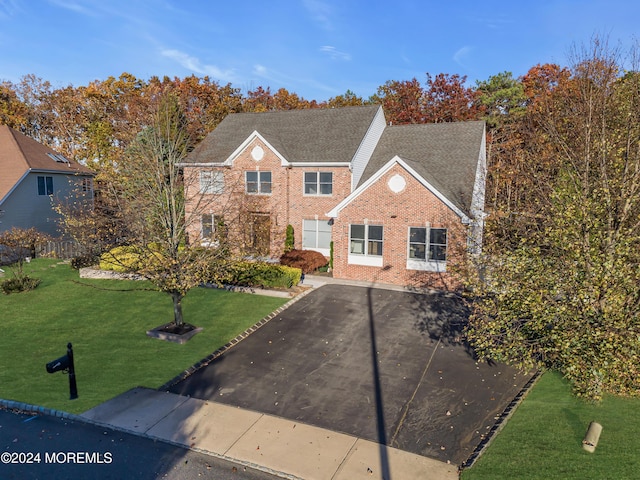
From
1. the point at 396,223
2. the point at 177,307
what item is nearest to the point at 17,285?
the point at 177,307

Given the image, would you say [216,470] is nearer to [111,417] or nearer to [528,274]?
[111,417]

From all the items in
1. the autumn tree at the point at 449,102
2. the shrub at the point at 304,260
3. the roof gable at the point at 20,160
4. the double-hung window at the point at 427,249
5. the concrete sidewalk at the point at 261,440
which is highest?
the autumn tree at the point at 449,102

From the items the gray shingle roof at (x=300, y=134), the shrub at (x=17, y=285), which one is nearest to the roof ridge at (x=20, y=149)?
the gray shingle roof at (x=300, y=134)

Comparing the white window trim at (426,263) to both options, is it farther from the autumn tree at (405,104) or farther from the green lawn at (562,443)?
the autumn tree at (405,104)

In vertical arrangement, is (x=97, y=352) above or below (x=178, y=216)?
below

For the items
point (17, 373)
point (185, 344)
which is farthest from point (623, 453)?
point (17, 373)
